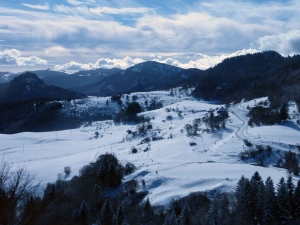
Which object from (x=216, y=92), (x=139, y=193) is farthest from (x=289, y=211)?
(x=216, y=92)

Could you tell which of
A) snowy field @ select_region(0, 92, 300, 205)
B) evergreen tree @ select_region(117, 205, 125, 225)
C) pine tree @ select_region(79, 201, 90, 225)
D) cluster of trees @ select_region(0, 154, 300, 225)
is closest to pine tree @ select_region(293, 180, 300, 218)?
cluster of trees @ select_region(0, 154, 300, 225)

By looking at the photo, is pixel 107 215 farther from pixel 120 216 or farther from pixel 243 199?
pixel 243 199

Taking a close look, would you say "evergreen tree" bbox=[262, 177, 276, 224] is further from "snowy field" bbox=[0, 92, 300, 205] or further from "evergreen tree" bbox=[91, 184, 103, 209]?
"evergreen tree" bbox=[91, 184, 103, 209]

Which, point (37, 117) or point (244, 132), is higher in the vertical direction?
point (244, 132)

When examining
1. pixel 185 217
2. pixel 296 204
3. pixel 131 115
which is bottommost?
pixel 185 217

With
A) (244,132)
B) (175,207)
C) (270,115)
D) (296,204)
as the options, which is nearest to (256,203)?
(296,204)

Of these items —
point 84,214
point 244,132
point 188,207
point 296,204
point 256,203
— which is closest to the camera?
point 296,204

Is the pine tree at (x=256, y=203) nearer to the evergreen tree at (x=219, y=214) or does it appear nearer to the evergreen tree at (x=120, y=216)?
the evergreen tree at (x=219, y=214)

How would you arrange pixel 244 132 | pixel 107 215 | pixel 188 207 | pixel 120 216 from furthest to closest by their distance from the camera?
1. pixel 244 132
2. pixel 107 215
3. pixel 120 216
4. pixel 188 207

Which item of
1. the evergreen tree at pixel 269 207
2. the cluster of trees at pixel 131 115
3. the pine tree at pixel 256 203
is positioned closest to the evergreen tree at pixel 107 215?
the pine tree at pixel 256 203

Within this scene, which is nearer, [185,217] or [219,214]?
[219,214]
